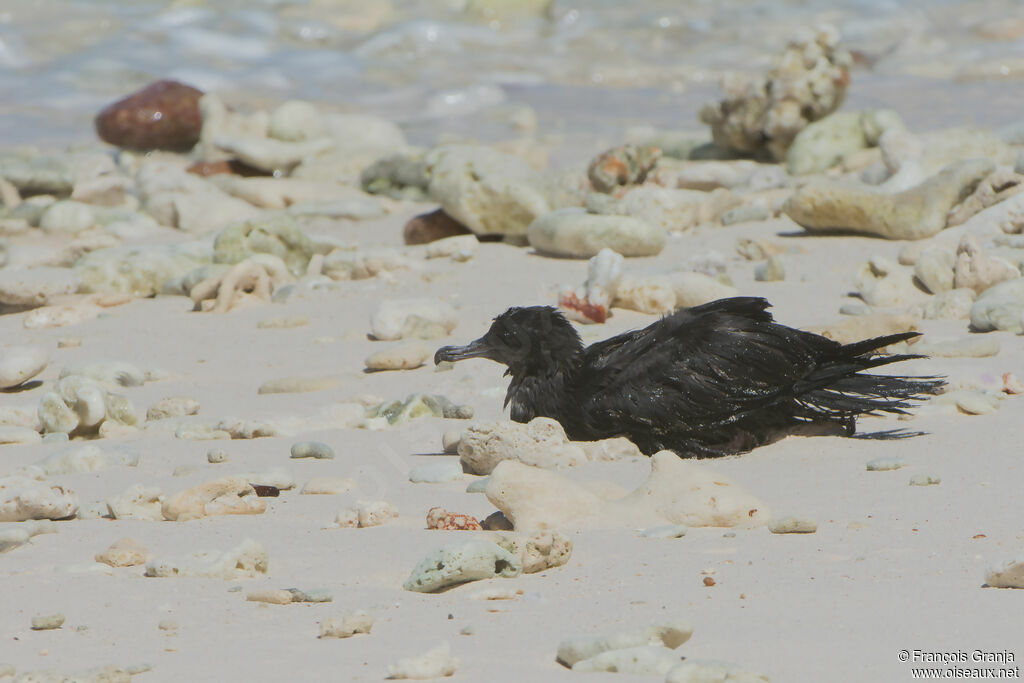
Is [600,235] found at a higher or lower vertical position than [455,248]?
higher

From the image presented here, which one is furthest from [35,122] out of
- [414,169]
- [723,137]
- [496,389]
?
[496,389]

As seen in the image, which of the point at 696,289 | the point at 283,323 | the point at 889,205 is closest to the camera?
the point at 696,289

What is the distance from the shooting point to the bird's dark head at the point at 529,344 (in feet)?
15.3

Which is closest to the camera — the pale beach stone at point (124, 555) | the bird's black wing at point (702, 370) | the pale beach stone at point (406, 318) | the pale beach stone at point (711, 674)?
the pale beach stone at point (711, 674)

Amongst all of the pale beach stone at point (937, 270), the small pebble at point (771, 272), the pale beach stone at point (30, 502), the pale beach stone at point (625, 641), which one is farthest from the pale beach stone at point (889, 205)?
the pale beach stone at point (625, 641)

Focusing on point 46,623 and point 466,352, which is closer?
point 46,623

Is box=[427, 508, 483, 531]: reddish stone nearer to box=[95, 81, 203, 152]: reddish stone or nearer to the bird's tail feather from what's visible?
the bird's tail feather

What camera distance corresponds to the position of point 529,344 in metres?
4.71

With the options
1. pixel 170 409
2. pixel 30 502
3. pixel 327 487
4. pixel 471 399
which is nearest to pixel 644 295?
pixel 471 399

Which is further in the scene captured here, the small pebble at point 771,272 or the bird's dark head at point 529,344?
the small pebble at point 771,272

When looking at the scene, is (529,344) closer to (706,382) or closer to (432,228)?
(706,382)

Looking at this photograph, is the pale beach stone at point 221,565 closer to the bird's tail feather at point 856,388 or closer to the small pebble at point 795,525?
the small pebble at point 795,525

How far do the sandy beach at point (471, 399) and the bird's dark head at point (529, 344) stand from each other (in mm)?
318

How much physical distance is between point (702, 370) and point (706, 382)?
45 mm
